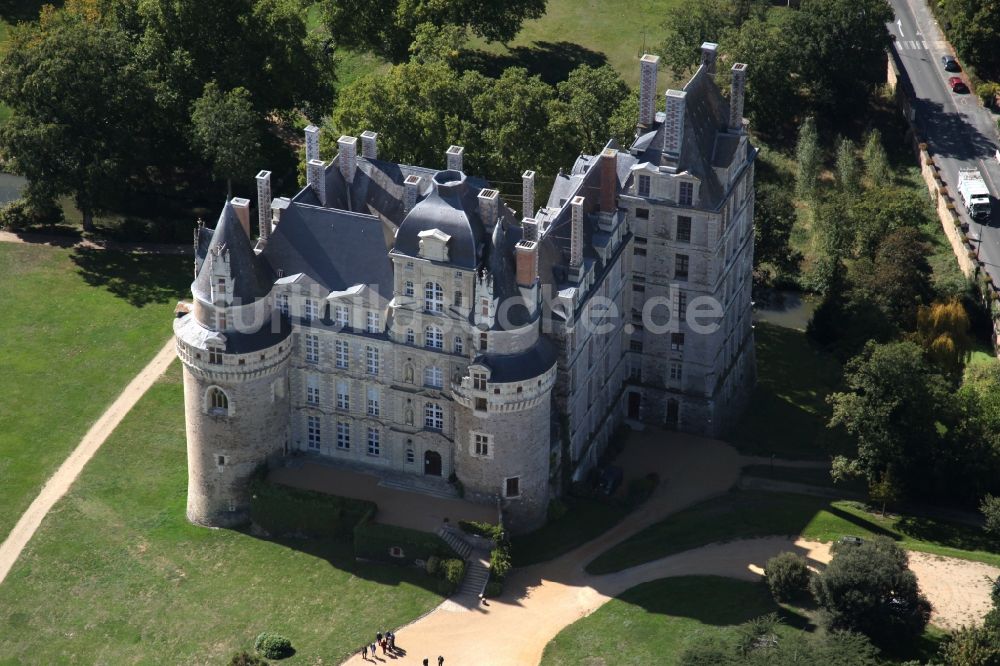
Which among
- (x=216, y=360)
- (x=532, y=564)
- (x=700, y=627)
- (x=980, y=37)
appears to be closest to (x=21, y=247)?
(x=216, y=360)

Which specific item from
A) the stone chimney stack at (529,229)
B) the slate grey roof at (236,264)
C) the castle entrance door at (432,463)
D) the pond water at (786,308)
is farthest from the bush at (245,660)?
the pond water at (786,308)

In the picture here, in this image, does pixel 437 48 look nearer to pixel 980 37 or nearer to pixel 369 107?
pixel 369 107

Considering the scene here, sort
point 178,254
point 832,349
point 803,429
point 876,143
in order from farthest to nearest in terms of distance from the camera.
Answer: point 876,143 < point 178,254 < point 832,349 < point 803,429

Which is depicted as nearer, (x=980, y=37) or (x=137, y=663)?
(x=137, y=663)

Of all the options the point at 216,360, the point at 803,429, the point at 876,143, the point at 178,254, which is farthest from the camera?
the point at 876,143

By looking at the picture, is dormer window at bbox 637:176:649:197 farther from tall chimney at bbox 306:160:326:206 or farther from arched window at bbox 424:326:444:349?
tall chimney at bbox 306:160:326:206

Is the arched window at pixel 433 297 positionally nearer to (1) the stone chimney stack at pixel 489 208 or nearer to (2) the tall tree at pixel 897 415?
(1) the stone chimney stack at pixel 489 208

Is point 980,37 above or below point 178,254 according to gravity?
above

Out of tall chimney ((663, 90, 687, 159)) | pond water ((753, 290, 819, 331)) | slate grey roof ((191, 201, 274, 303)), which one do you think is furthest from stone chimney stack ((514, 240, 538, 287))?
pond water ((753, 290, 819, 331))
